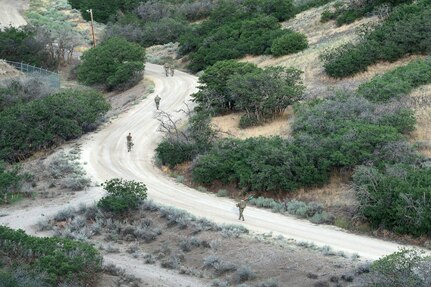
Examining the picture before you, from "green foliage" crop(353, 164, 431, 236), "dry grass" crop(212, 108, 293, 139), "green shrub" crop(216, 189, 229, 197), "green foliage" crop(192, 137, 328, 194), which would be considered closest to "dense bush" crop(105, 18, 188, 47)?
"dry grass" crop(212, 108, 293, 139)

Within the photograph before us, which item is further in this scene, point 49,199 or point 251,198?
point 49,199

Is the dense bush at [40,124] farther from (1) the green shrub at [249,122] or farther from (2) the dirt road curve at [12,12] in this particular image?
(2) the dirt road curve at [12,12]

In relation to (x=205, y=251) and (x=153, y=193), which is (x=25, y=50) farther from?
(x=205, y=251)

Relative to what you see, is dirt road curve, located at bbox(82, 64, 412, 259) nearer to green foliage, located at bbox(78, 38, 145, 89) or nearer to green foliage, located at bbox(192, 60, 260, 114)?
green foliage, located at bbox(78, 38, 145, 89)

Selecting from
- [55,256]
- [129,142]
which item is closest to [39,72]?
[129,142]

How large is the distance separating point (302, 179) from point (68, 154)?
1331 centimetres

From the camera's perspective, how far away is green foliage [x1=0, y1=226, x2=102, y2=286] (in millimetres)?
22156

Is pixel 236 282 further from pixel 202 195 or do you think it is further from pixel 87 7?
pixel 87 7

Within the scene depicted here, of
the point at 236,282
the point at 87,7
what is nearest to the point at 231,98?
the point at 236,282

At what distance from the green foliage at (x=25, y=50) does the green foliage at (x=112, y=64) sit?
5348mm

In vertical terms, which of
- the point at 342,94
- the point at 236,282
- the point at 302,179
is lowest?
the point at 236,282

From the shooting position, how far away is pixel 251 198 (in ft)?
96.8

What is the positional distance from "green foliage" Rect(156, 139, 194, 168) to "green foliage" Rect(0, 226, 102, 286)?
36.5 ft

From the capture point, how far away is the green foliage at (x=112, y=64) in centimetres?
5184
